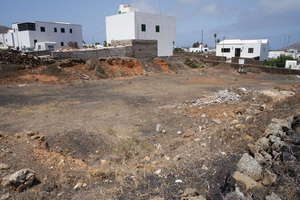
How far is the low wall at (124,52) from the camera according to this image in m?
20.6

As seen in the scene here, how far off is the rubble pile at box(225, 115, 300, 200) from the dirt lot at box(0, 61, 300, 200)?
0.18 m

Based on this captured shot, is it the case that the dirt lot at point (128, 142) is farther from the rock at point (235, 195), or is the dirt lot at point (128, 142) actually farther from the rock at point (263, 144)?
the rock at point (263, 144)

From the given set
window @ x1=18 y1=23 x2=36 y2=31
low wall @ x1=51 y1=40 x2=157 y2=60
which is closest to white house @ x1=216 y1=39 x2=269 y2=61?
low wall @ x1=51 y1=40 x2=157 y2=60

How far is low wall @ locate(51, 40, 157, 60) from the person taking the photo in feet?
67.5

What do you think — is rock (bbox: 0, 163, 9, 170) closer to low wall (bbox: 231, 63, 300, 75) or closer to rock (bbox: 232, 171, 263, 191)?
rock (bbox: 232, 171, 263, 191)

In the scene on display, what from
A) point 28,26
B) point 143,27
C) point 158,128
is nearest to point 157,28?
point 143,27

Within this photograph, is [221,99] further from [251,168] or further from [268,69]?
[268,69]

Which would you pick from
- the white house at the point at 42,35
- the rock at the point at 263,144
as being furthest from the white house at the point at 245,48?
the rock at the point at 263,144

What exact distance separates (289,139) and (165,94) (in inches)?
319

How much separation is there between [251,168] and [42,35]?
42.4 meters

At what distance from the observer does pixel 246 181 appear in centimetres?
414

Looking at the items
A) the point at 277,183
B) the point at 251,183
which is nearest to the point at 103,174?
the point at 251,183

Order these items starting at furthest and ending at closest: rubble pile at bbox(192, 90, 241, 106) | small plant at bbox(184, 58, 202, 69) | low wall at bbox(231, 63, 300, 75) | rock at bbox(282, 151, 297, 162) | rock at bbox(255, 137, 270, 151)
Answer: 1. small plant at bbox(184, 58, 202, 69)
2. low wall at bbox(231, 63, 300, 75)
3. rubble pile at bbox(192, 90, 241, 106)
4. rock at bbox(255, 137, 270, 151)
5. rock at bbox(282, 151, 297, 162)

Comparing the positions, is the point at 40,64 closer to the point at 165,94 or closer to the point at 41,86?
the point at 41,86
